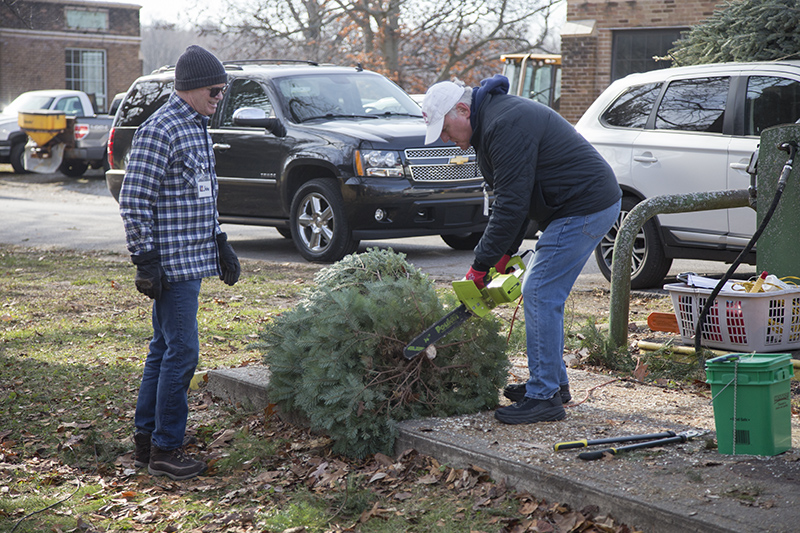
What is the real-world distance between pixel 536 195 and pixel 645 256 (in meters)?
4.08

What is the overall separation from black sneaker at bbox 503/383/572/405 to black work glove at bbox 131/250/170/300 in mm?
1839

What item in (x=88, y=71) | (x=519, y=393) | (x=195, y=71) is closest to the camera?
(x=195, y=71)

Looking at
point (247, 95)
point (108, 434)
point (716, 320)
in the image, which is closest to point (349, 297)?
point (108, 434)

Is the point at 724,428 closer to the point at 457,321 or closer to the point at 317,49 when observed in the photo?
the point at 457,321

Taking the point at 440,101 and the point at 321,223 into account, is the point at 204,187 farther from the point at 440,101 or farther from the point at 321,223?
the point at 321,223

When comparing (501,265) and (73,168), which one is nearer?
(501,265)

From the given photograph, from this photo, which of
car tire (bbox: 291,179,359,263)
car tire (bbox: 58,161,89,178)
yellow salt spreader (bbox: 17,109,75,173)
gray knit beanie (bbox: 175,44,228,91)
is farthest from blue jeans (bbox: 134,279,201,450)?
car tire (bbox: 58,161,89,178)

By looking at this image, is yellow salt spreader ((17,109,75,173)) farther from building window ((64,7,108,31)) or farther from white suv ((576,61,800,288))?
white suv ((576,61,800,288))

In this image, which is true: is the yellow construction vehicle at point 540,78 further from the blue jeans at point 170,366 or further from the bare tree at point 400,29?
the blue jeans at point 170,366

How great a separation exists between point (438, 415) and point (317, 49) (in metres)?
31.7

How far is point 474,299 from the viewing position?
4.21m

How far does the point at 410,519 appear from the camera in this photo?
360cm

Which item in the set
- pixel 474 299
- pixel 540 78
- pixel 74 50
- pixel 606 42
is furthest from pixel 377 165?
pixel 74 50

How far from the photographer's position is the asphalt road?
950 centimetres
